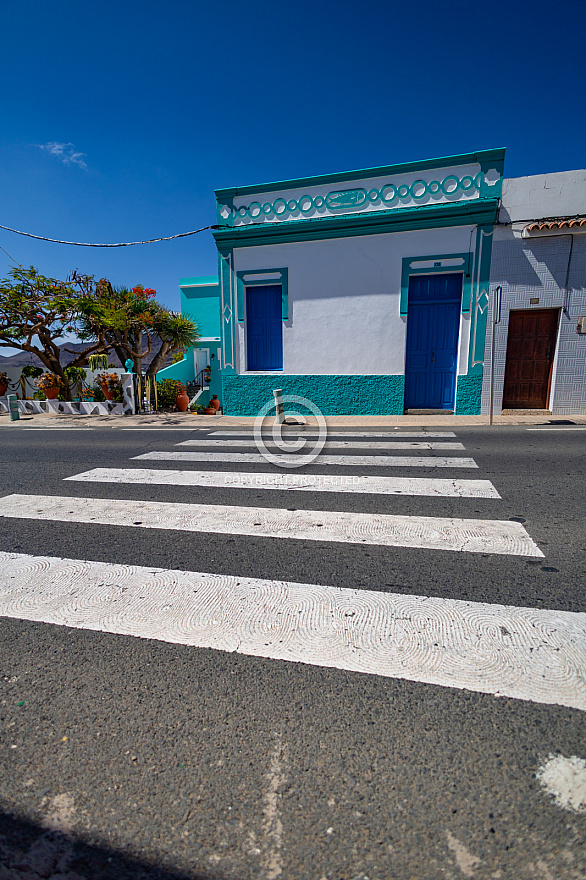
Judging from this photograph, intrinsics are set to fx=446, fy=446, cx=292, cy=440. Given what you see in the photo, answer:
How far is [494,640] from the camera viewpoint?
217 centimetres

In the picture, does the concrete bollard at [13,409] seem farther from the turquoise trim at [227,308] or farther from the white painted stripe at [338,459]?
the white painted stripe at [338,459]

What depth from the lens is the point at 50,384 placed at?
15.3m

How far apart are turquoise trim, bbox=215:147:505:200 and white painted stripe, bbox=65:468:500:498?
31.7ft

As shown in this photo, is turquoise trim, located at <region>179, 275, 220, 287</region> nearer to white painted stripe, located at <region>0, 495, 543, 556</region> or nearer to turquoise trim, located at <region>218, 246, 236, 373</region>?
turquoise trim, located at <region>218, 246, 236, 373</region>

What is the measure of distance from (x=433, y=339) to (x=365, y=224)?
138 inches

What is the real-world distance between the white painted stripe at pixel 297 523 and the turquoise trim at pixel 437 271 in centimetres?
907

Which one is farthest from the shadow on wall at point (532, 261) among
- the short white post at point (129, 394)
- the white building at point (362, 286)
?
the short white post at point (129, 394)

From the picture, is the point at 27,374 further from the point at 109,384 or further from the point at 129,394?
the point at 129,394

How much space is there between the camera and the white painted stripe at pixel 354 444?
7203 millimetres

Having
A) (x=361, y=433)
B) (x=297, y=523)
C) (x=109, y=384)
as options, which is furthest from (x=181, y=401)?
(x=297, y=523)

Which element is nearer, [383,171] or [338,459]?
[338,459]

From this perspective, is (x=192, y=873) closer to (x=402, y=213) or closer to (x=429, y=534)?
(x=429, y=534)

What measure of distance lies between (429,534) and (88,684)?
2.52 metres

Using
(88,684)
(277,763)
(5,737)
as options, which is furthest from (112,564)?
(277,763)
